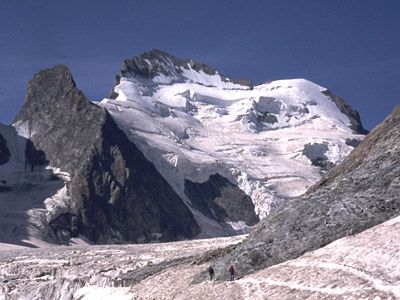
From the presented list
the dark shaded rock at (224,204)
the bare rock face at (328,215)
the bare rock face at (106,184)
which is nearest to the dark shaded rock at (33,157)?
the bare rock face at (106,184)

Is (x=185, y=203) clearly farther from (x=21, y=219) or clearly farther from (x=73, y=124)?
(x=21, y=219)

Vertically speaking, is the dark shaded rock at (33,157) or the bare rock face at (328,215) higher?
the dark shaded rock at (33,157)

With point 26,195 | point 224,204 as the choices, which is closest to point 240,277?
point 26,195

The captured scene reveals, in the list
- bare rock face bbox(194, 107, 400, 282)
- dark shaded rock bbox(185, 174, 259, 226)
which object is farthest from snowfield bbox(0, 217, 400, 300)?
dark shaded rock bbox(185, 174, 259, 226)

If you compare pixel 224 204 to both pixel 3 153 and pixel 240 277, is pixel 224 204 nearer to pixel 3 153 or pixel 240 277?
pixel 3 153

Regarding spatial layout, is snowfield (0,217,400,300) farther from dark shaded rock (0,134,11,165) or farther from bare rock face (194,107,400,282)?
dark shaded rock (0,134,11,165)

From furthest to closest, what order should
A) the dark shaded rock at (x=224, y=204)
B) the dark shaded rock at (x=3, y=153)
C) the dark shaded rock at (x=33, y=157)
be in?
1. the dark shaded rock at (x=224, y=204)
2. the dark shaded rock at (x=3, y=153)
3. the dark shaded rock at (x=33, y=157)

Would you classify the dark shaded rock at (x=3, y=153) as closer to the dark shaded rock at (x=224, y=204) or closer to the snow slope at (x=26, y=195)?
the snow slope at (x=26, y=195)
